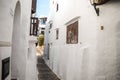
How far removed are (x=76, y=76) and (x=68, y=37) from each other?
3289 millimetres

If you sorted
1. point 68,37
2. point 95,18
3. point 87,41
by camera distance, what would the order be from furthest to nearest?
point 68,37, point 87,41, point 95,18

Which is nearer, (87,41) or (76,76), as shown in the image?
(87,41)

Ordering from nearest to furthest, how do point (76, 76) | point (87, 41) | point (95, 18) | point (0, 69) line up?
point (0, 69), point (95, 18), point (87, 41), point (76, 76)

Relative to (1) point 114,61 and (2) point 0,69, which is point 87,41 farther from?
(2) point 0,69

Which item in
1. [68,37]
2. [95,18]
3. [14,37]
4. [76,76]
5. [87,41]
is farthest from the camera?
[68,37]

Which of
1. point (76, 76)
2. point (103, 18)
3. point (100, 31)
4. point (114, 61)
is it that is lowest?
point (76, 76)

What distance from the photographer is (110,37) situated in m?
8.01

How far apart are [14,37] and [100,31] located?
3.67 metres

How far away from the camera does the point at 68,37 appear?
12766mm

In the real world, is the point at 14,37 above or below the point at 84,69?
above

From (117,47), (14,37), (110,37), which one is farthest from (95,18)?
(14,37)

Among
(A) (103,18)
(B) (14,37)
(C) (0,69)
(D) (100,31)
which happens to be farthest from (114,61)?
(C) (0,69)

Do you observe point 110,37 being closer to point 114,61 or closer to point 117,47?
point 117,47

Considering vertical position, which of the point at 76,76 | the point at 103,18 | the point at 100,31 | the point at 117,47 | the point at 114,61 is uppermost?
the point at 103,18
